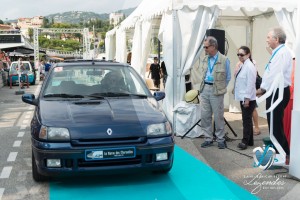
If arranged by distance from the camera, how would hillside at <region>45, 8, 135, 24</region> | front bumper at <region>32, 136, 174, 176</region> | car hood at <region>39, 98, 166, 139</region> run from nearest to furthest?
front bumper at <region>32, 136, 174, 176</region> < car hood at <region>39, 98, 166, 139</region> < hillside at <region>45, 8, 135, 24</region>

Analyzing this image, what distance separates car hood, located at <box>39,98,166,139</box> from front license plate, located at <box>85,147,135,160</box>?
17 cm

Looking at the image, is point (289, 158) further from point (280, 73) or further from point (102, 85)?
point (102, 85)

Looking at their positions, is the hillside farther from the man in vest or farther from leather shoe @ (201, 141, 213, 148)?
leather shoe @ (201, 141, 213, 148)

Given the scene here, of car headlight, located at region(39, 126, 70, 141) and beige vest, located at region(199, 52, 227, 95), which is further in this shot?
beige vest, located at region(199, 52, 227, 95)

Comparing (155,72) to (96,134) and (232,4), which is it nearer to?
(232,4)

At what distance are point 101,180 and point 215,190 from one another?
1.52m

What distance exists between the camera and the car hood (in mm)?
4664

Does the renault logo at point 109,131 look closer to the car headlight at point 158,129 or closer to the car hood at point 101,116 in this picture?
the car hood at point 101,116

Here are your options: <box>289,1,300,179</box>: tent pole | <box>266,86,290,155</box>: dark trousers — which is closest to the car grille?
<box>289,1,300,179</box>: tent pole

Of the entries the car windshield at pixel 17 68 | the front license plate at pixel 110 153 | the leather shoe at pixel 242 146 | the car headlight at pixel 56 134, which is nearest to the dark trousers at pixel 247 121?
the leather shoe at pixel 242 146

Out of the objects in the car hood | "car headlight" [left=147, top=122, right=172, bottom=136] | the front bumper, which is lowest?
the front bumper

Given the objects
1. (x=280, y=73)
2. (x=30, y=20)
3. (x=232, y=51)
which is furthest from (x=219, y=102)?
(x=30, y=20)

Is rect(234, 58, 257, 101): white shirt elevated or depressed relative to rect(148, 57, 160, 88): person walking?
elevated

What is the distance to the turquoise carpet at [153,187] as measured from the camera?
4746 millimetres
